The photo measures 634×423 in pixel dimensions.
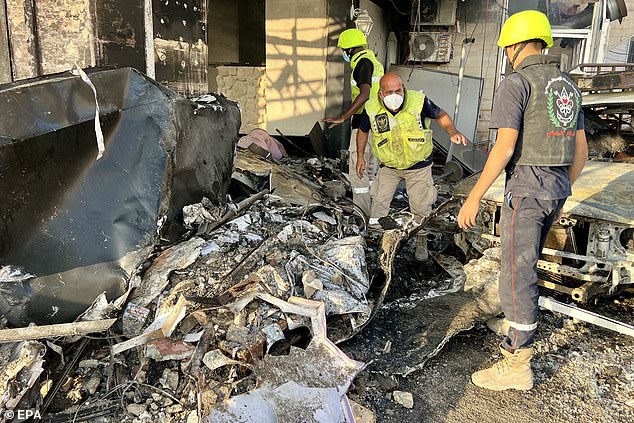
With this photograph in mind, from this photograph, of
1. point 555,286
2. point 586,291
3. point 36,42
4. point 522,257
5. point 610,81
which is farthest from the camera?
point 610,81

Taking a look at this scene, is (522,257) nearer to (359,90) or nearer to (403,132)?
(403,132)

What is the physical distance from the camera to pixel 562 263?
3.46 meters

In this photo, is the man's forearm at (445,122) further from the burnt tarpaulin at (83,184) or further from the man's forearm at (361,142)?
the burnt tarpaulin at (83,184)

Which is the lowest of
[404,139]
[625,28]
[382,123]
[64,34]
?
[404,139]

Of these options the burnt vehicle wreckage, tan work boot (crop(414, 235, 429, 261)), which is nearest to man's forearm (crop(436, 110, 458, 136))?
the burnt vehicle wreckage

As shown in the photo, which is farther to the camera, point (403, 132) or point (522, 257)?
point (403, 132)

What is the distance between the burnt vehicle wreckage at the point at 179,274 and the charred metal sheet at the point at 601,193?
2 cm

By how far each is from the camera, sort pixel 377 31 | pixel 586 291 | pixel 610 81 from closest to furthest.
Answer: pixel 586 291 < pixel 610 81 < pixel 377 31

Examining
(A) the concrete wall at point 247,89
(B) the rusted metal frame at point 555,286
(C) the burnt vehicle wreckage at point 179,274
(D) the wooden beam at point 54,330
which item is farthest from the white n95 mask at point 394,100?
(A) the concrete wall at point 247,89

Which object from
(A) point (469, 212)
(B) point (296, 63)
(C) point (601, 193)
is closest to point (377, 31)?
(B) point (296, 63)

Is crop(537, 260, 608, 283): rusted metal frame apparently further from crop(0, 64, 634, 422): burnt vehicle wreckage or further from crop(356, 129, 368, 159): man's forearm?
crop(356, 129, 368, 159): man's forearm

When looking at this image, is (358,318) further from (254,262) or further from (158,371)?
(158,371)

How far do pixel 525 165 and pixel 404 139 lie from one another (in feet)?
5.40

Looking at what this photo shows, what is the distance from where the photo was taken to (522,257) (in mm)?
2736
